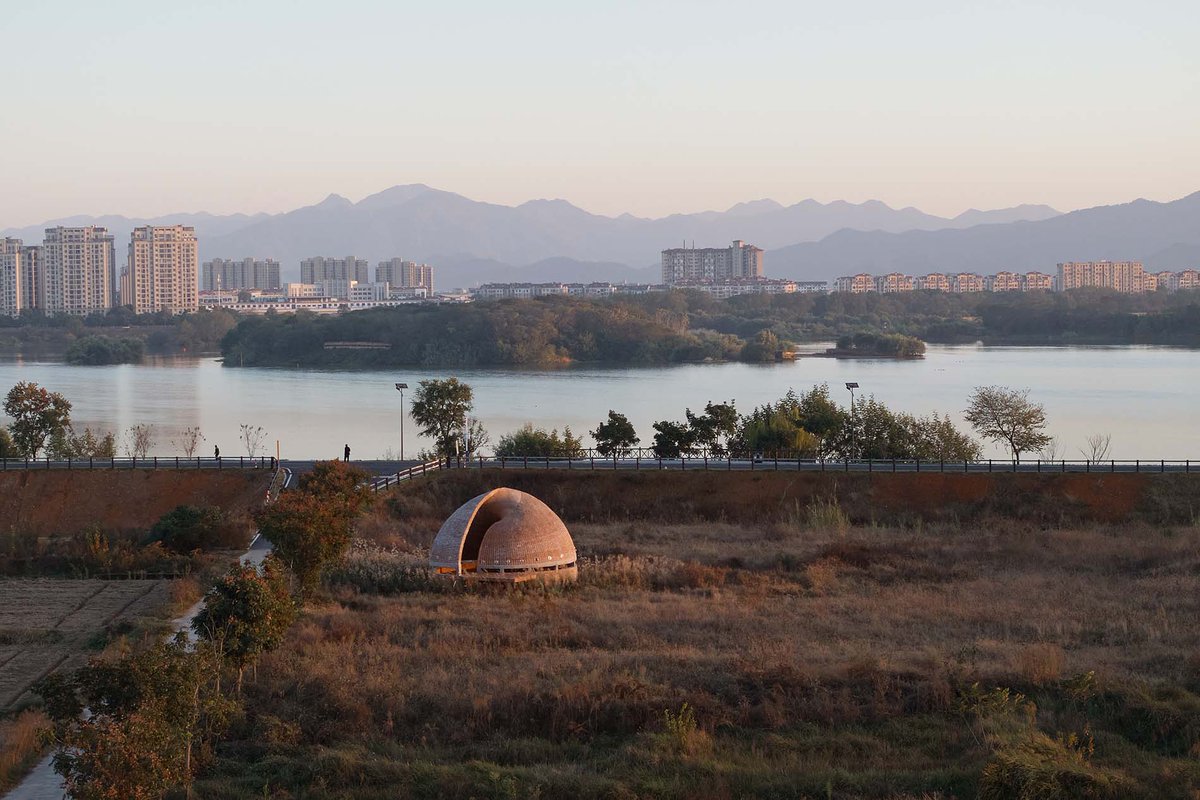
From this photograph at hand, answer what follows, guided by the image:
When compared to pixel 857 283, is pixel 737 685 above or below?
below

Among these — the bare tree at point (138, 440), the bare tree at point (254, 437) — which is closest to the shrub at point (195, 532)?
the bare tree at point (138, 440)

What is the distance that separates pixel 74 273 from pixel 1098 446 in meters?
148

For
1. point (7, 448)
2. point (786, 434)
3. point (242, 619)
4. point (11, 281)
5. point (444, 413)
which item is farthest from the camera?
point (11, 281)

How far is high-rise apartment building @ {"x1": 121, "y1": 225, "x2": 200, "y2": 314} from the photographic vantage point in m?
163

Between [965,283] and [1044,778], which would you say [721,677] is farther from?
[965,283]

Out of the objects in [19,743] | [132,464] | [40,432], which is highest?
[40,432]

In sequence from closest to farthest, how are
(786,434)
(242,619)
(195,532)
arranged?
(242,619)
(195,532)
(786,434)

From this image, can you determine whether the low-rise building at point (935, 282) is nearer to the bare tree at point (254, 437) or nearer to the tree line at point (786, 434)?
the bare tree at point (254, 437)

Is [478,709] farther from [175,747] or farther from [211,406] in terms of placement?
[211,406]

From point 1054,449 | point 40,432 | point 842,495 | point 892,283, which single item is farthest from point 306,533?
point 892,283

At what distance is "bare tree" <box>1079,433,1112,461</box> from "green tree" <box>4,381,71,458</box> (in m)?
27.2

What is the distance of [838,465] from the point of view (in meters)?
30.2

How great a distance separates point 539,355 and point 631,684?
74.4m

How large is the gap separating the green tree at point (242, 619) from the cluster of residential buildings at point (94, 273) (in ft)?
506
